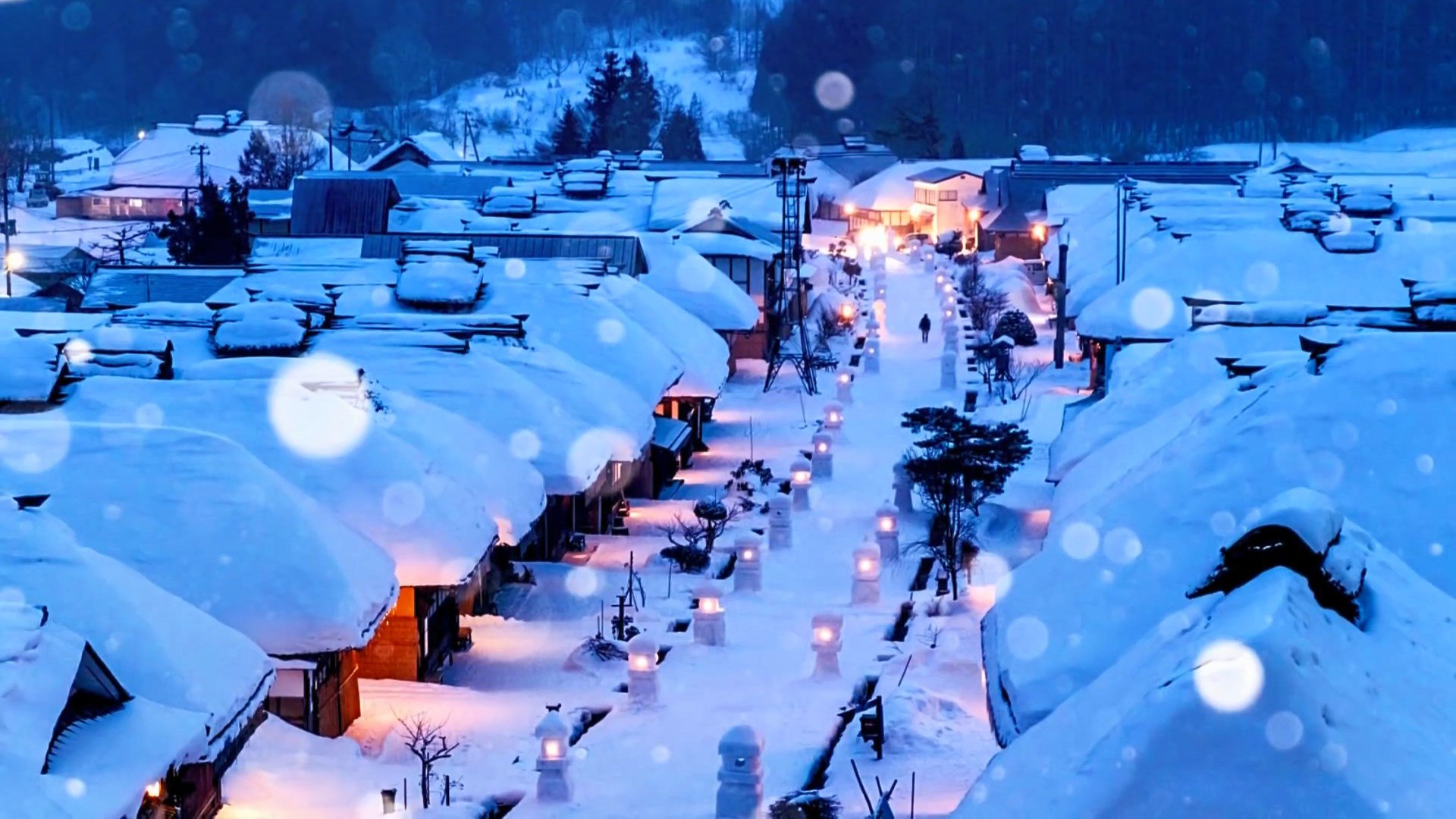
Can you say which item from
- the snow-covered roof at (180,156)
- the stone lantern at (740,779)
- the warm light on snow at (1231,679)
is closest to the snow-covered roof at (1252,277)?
the stone lantern at (740,779)

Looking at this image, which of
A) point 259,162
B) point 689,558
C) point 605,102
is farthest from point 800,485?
point 605,102

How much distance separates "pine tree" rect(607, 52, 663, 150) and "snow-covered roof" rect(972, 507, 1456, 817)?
79.1 meters

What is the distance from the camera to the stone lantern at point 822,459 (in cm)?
2775

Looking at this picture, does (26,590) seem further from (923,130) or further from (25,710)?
(923,130)

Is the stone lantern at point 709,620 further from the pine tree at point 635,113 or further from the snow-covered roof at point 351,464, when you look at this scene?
the pine tree at point 635,113

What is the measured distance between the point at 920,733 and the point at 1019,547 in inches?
313

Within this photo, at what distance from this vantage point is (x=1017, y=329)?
41.8 metres

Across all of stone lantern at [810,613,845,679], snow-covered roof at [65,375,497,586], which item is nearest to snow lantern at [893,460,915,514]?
stone lantern at [810,613,845,679]

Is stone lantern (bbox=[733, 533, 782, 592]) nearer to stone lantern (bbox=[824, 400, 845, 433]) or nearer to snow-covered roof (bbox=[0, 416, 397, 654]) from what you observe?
snow-covered roof (bbox=[0, 416, 397, 654])

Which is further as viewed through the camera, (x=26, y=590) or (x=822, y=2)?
(x=822, y=2)

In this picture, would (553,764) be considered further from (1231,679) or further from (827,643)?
(1231,679)

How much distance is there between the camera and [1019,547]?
2231 cm

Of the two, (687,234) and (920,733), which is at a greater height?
(687,234)

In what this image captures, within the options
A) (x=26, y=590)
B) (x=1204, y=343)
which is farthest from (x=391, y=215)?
(x=26, y=590)
